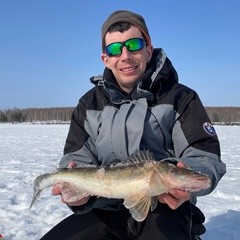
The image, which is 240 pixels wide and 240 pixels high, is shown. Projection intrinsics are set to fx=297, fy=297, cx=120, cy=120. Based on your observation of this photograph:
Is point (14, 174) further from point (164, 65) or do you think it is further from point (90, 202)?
point (164, 65)

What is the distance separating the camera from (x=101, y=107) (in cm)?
321

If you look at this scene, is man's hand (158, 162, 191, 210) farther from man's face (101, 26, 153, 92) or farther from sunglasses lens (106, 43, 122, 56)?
sunglasses lens (106, 43, 122, 56)

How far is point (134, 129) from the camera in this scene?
2842 mm

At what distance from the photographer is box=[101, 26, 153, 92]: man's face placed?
9.88 ft

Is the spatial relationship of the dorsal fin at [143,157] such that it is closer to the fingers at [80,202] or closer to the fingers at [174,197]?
the fingers at [174,197]

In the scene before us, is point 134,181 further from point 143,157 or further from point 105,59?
point 105,59

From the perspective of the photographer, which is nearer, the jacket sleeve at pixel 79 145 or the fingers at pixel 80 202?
the fingers at pixel 80 202

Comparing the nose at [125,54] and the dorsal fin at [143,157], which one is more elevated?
the nose at [125,54]

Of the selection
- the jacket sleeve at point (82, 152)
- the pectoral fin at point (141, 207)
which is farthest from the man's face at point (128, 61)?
the pectoral fin at point (141, 207)

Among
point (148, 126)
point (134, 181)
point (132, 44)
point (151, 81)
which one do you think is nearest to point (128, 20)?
point (132, 44)

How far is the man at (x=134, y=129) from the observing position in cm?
261

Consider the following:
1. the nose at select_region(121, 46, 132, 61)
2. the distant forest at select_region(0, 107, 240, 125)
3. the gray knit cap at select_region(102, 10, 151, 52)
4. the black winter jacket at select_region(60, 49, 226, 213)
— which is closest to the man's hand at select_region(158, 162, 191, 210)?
the black winter jacket at select_region(60, 49, 226, 213)

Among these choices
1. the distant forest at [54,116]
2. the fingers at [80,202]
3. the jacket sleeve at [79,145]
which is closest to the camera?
the fingers at [80,202]

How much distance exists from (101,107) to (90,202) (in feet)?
3.27
